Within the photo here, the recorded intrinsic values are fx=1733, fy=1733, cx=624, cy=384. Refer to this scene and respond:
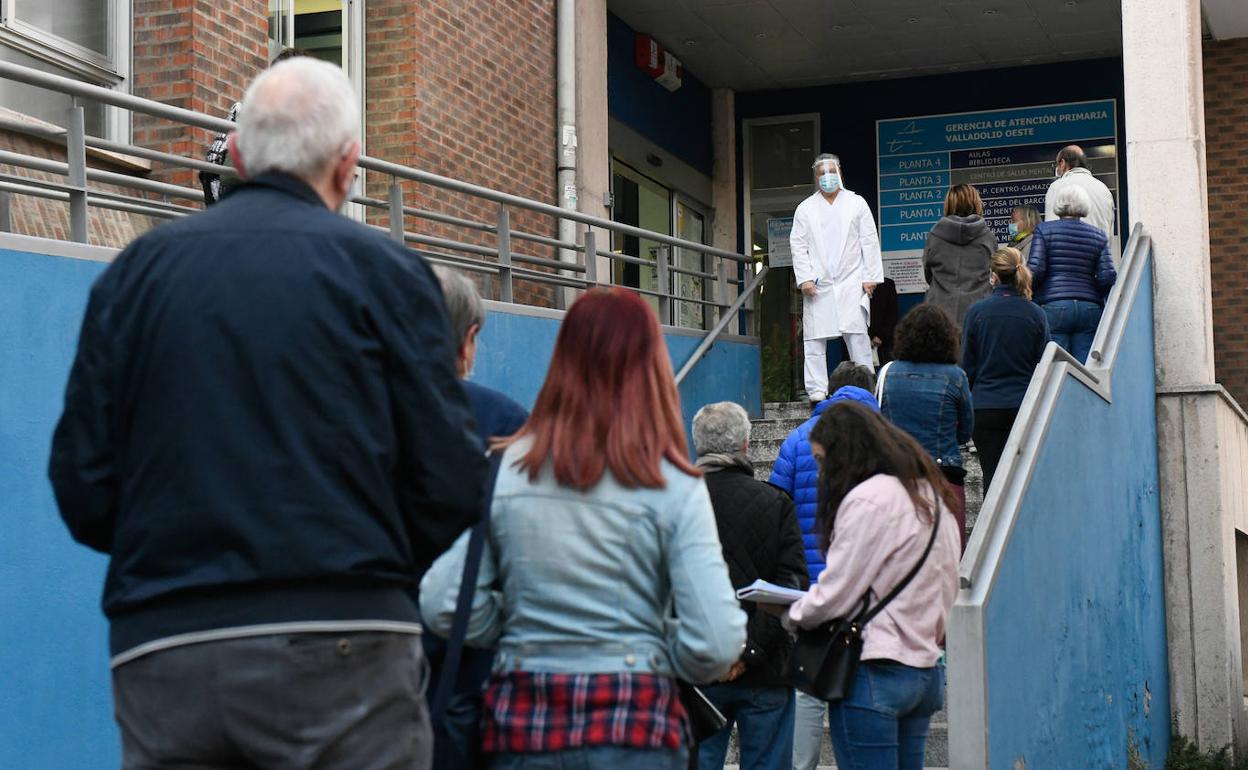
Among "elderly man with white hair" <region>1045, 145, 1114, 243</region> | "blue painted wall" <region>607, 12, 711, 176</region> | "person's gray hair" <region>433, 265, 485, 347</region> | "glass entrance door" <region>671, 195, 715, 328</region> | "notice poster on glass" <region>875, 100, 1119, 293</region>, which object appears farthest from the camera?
"notice poster on glass" <region>875, 100, 1119, 293</region>

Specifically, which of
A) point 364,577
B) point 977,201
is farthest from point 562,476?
point 977,201

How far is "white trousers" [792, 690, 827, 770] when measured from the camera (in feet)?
21.7

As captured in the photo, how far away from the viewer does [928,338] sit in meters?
8.01

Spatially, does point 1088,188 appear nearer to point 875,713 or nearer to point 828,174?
point 828,174

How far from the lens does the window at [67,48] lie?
9.11 m

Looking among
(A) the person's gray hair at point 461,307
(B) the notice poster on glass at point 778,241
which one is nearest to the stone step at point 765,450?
(B) the notice poster on glass at point 778,241

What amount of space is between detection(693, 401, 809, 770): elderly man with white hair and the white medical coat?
6.35m

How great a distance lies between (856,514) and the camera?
195 inches

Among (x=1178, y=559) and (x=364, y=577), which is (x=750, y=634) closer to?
(x=364, y=577)

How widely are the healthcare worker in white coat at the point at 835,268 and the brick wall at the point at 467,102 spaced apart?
7.34 ft

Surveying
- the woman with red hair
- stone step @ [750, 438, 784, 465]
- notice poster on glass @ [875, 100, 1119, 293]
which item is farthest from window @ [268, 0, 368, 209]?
the woman with red hair

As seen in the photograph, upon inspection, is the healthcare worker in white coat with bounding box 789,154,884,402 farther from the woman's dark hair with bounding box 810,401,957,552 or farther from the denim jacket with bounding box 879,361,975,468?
the woman's dark hair with bounding box 810,401,957,552

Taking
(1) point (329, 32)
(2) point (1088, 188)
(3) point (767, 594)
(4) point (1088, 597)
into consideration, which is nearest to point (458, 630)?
(3) point (767, 594)

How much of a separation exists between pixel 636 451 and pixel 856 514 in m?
1.94
